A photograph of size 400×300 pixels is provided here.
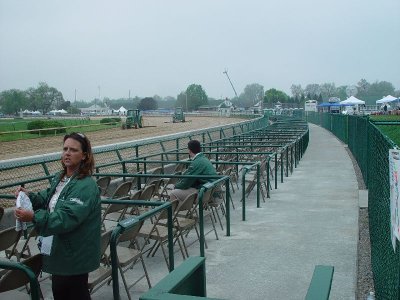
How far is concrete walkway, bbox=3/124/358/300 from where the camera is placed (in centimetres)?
511

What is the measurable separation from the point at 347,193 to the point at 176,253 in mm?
5365

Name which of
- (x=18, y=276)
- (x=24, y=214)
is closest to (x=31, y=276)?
(x=24, y=214)

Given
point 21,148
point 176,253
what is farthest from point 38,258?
point 21,148

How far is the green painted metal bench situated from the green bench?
394mm

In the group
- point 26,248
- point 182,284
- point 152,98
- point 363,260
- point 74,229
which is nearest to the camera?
point 182,284

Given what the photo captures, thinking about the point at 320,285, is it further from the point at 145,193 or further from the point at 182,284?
the point at 145,193

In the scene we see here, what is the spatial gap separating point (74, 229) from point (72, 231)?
0.02m

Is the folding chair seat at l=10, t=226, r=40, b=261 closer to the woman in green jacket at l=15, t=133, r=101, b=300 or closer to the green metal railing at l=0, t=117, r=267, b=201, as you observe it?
the green metal railing at l=0, t=117, r=267, b=201

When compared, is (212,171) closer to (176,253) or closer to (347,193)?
(176,253)

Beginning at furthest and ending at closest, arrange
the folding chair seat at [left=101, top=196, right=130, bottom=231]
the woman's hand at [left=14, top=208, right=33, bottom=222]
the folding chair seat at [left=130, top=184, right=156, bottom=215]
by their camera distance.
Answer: the folding chair seat at [left=130, top=184, right=156, bottom=215] < the folding chair seat at [left=101, top=196, right=130, bottom=231] < the woman's hand at [left=14, top=208, right=33, bottom=222]

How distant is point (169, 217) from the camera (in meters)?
4.78

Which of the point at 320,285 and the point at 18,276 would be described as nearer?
the point at 320,285

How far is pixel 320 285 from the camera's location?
1712 millimetres

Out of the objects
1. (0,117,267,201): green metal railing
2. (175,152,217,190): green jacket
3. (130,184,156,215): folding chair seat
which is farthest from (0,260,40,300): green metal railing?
(175,152,217,190): green jacket
